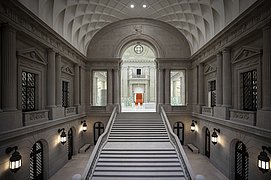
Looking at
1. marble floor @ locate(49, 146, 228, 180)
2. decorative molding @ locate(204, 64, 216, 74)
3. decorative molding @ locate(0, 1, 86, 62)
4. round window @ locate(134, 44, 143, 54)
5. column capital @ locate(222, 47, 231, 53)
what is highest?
round window @ locate(134, 44, 143, 54)

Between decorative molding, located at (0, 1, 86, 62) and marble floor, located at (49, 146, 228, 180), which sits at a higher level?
decorative molding, located at (0, 1, 86, 62)

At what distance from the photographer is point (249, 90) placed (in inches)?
423

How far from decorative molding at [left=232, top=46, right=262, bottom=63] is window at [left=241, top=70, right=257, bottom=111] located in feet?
2.79

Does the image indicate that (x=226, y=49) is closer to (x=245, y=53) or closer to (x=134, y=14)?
(x=245, y=53)

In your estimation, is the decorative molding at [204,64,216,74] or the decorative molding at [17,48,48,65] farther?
the decorative molding at [204,64,216,74]

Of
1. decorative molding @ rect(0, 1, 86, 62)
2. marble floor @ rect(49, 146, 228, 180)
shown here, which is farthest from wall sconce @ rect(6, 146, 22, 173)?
decorative molding @ rect(0, 1, 86, 62)

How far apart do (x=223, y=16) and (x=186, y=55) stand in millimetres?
7555

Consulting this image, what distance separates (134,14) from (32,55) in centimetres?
1055

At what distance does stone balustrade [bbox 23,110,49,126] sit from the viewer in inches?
373

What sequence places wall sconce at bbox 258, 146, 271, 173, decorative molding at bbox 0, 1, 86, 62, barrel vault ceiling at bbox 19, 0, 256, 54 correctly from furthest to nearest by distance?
barrel vault ceiling at bbox 19, 0, 256, 54, decorative molding at bbox 0, 1, 86, 62, wall sconce at bbox 258, 146, 271, 173

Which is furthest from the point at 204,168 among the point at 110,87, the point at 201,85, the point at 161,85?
the point at 110,87

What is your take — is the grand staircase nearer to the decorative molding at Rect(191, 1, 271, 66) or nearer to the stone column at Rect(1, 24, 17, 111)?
the stone column at Rect(1, 24, 17, 111)

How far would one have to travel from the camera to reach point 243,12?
374 inches

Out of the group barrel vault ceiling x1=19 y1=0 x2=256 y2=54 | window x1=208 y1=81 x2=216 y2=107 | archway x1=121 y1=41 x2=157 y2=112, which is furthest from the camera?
archway x1=121 y1=41 x2=157 y2=112
